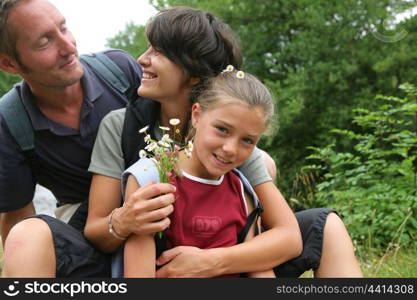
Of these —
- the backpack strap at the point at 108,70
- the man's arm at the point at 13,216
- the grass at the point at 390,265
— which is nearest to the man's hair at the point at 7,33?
the backpack strap at the point at 108,70

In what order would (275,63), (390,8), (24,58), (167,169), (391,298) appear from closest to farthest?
1. (167,169)
2. (391,298)
3. (24,58)
4. (390,8)
5. (275,63)

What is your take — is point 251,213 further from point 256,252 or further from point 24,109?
point 24,109

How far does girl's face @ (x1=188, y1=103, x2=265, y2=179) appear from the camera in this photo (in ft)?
7.84

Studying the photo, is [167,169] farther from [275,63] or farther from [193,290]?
[275,63]

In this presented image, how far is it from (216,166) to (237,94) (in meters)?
0.31

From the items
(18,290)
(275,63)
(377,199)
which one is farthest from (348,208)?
(275,63)

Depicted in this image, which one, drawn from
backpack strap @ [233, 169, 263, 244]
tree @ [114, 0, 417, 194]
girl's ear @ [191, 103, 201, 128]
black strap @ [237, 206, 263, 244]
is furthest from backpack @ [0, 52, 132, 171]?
tree @ [114, 0, 417, 194]

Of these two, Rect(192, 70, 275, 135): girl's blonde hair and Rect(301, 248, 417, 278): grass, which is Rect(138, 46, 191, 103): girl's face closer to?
Rect(192, 70, 275, 135): girl's blonde hair

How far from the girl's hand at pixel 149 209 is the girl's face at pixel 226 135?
260 mm

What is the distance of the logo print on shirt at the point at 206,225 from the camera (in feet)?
7.87

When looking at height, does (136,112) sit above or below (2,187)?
above

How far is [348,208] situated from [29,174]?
3.46 metres

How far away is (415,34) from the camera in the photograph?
38.9ft

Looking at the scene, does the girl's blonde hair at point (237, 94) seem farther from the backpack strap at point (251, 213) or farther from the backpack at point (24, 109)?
the backpack at point (24, 109)
